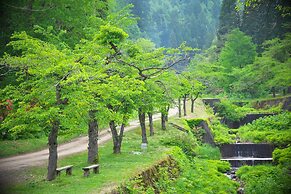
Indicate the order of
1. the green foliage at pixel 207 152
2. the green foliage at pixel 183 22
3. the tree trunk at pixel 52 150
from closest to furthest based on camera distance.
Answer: the tree trunk at pixel 52 150 < the green foliage at pixel 207 152 < the green foliage at pixel 183 22

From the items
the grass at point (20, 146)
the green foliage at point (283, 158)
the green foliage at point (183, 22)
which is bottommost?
the green foliage at point (283, 158)

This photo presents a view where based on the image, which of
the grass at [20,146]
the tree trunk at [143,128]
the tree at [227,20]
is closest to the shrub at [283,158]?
the tree trunk at [143,128]

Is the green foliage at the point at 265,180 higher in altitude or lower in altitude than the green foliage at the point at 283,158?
lower

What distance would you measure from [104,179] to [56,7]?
1376 centimetres

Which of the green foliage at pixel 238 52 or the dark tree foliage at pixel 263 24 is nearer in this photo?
the dark tree foliage at pixel 263 24

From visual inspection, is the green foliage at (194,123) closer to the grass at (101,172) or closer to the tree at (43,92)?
the grass at (101,172)

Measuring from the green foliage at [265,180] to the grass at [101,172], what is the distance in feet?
19.0

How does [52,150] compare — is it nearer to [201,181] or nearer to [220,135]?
[201,181]

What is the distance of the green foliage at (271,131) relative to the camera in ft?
97.5

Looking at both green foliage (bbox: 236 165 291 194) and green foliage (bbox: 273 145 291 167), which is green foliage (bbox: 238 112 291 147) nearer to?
green foliage (bbox: 273 145 291 167)

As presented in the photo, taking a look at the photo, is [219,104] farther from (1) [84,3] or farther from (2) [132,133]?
(1) [84,3]

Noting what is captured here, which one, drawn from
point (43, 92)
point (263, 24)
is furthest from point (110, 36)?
point (263, 24)

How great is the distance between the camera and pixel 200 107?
48906mm

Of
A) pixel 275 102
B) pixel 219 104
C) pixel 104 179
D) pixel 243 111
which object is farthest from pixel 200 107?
pixel 104 179
